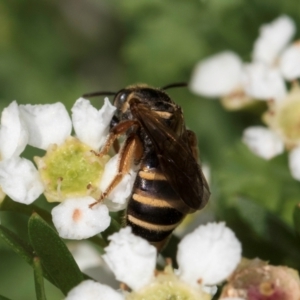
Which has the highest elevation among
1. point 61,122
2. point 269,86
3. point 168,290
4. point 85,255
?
point 61,122

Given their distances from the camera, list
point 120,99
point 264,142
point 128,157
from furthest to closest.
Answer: point 264,142 < point 120,99 < point 128,157

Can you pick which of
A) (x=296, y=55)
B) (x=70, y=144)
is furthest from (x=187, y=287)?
(x=296, y=55)

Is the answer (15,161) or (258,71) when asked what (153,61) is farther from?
(15,161)

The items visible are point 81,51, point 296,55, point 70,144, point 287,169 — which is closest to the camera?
point 70,144

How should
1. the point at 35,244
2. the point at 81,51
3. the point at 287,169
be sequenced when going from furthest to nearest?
1. the point at 81,51
2. the point at 287,169
3. the point at 35,244

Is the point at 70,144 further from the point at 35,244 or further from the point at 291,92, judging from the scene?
the point at 291,92

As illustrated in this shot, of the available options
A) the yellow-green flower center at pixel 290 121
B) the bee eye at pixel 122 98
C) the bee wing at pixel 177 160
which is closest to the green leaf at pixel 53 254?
the bee wing at pixel 177 160

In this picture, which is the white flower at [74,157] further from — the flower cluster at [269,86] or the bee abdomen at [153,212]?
the flower cluster at [269,86]

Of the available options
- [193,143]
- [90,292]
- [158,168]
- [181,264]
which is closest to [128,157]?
[158,168]
